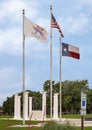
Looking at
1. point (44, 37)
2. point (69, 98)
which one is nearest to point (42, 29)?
point (44, 37)

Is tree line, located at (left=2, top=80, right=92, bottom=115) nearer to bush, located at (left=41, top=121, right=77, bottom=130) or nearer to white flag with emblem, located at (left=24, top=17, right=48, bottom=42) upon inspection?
white flag with emblem, located at (left=24, top=17, right=48, bottom=42)

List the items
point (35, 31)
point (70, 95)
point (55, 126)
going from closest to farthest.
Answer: point (55, 126)
point (35, 31)
point (70, 95)

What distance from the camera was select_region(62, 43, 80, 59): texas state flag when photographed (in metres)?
41.4

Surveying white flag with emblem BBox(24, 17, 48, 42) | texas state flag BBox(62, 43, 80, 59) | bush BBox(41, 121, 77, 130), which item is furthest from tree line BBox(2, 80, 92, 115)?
bush BBox(41, 121, 77, 130)

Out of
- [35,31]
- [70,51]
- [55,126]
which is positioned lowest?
[55,126]

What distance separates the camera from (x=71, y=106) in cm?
11831

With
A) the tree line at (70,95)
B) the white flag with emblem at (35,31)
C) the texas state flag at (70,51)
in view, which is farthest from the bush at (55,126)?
the tree line at (70,95)

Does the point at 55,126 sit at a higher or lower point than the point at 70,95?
lower

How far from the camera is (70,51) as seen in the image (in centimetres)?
4250

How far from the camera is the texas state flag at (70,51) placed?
41434mm

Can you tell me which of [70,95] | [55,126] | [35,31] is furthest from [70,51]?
[70,95]

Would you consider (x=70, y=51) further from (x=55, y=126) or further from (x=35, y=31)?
(x=55, y=126)

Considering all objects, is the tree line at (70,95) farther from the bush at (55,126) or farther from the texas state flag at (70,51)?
the bush at (55,126)

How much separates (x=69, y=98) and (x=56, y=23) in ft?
256
